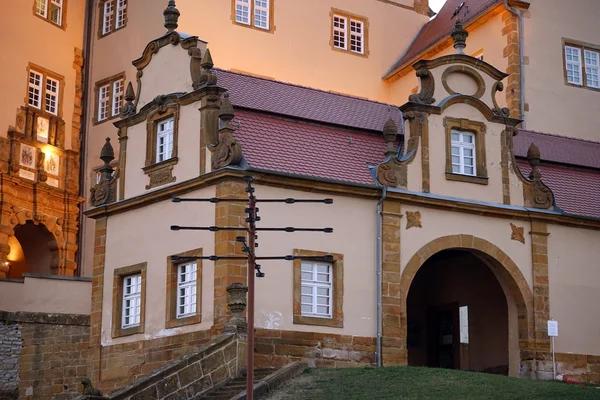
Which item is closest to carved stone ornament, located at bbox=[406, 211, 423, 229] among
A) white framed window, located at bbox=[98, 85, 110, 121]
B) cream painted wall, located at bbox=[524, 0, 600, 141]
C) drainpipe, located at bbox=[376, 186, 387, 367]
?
drainpipe, located at bbox=[376, 186, 387, 367]

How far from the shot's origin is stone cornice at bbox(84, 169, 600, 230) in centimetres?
3209

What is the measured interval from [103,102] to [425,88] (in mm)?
17064

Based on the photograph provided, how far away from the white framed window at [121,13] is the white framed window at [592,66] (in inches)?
650

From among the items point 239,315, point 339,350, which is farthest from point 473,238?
point 239,315

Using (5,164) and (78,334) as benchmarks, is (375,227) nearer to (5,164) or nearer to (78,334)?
(78,334)

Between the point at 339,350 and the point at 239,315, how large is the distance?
120 inches

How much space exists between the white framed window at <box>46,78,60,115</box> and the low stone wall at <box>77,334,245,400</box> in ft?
68.2

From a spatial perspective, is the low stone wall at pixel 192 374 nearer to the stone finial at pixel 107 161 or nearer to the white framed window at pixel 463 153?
the stone finial at pixel 107 161

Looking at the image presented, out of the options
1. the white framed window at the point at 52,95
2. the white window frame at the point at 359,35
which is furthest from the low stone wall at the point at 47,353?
the white window frame at the point at 359,35

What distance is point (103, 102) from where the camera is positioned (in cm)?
4878

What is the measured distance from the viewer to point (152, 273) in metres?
33.4

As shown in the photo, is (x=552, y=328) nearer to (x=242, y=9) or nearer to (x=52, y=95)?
(x=242, y=9)

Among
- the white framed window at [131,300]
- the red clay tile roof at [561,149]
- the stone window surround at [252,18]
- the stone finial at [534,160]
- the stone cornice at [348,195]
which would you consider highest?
the stone window surround at [252,18]

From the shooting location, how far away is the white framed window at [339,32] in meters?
50.0
